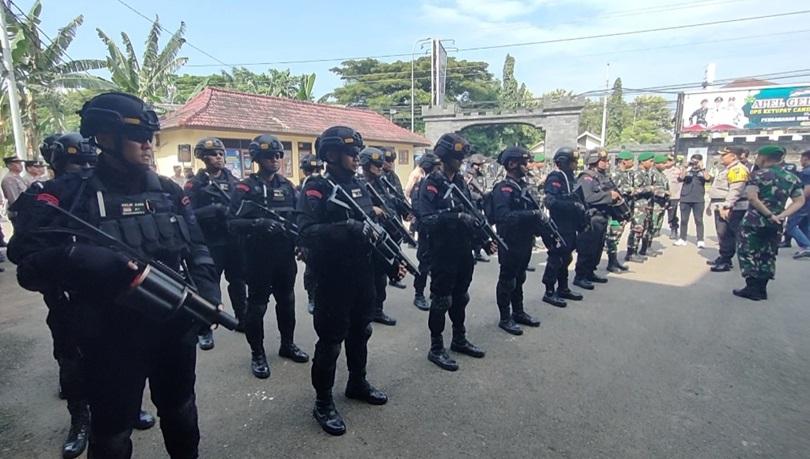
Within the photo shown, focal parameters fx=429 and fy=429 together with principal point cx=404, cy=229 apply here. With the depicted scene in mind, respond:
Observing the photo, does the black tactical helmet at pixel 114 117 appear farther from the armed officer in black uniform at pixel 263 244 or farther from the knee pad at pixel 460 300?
the knee pad at pixel 460 300

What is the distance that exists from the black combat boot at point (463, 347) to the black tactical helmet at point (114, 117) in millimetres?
2995

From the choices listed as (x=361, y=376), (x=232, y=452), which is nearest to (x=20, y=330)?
(x=232, y=452)

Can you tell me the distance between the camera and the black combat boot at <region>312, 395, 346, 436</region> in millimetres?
2766

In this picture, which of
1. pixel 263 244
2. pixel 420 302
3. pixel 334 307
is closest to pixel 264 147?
pixel 263 244

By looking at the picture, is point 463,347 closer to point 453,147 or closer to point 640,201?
point 453,147

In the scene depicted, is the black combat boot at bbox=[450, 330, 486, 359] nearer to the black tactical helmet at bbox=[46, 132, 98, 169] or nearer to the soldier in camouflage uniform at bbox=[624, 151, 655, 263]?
the black tactical helmet at bbox=[46, 132, 98, 169]

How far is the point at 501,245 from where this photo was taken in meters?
4.13

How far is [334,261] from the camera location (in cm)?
277

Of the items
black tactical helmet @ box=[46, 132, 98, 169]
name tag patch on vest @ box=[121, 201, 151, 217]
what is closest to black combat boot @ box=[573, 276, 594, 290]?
name tag patch on vest @ box=[121, 201, 151, 217]

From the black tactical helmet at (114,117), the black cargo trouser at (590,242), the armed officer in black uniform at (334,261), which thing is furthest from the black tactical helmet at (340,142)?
the black cargo trouser at (590,242)

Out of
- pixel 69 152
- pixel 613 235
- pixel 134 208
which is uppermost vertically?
pixel 69 152

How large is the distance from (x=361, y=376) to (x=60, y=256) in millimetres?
2042

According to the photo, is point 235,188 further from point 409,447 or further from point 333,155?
point 409,447

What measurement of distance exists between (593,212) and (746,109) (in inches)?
1020
